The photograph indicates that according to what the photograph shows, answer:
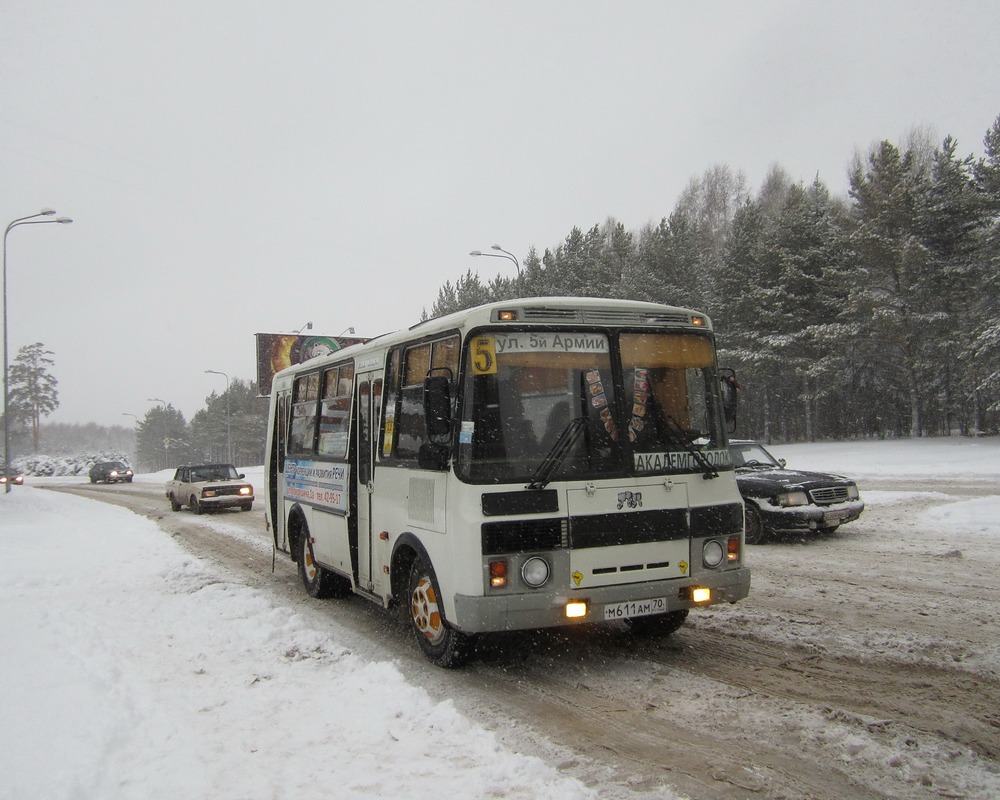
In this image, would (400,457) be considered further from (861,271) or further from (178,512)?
(861,271)

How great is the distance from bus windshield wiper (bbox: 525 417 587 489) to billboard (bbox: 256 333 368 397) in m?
45.6

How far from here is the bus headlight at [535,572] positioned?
5.48 metres

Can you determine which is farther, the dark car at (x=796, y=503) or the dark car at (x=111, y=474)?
the dark car at (x=111, y=474)

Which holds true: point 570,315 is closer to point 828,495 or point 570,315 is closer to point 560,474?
point 560,474

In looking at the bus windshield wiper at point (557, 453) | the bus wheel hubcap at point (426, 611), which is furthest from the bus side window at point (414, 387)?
the bus wheel hubcap at point (426, 611)

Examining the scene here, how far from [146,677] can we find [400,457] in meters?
2.68

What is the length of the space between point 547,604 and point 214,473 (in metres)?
22.7

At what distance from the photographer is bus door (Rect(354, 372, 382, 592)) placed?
7.46m

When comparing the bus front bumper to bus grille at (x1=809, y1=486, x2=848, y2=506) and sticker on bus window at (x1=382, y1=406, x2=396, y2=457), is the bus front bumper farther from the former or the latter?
bus grille at (x1=809, y1=486, x2=848, y2=506)

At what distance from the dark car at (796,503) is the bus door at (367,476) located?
6.45 metres

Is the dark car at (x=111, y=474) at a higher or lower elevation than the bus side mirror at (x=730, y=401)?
lower

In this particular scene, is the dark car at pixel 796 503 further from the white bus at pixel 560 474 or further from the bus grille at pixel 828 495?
the white bus at pixel 560 474

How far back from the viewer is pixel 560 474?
221 inches

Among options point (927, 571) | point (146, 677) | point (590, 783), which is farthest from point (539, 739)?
point (927, 571)
